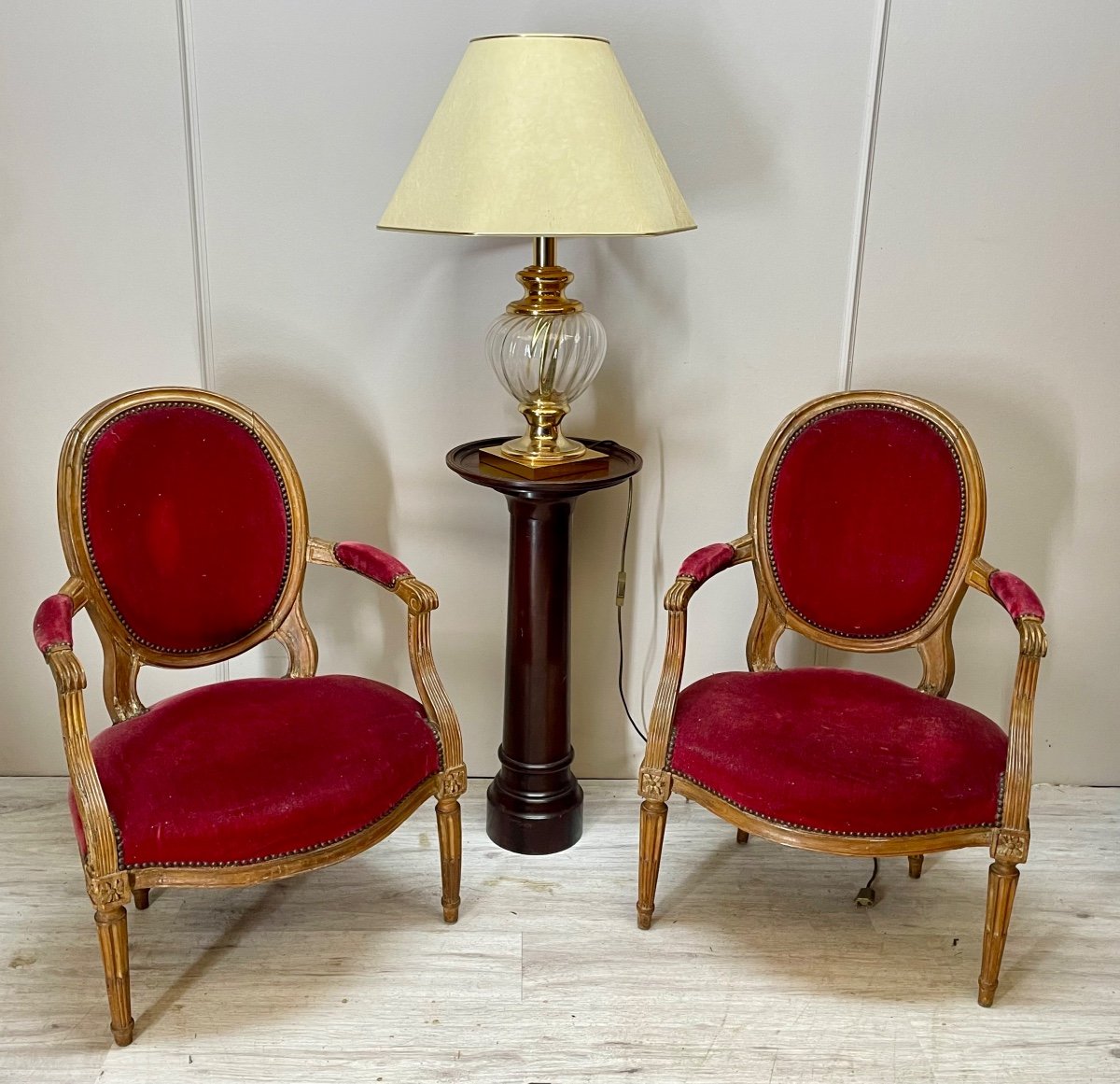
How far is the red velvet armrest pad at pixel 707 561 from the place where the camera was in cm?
215

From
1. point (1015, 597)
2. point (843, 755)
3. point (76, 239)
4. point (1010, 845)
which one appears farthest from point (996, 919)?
point (76, 239)

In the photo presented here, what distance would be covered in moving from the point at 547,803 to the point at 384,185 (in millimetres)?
1347

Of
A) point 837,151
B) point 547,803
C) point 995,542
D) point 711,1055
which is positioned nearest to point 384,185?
point 837,151

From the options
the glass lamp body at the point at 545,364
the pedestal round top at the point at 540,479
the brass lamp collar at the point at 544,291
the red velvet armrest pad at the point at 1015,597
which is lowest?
the red velvet armrest pad at the point at 1015,597

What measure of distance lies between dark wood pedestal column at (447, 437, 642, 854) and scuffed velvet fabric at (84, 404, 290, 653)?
40 cm

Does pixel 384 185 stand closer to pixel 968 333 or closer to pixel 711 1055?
pixel 968 333

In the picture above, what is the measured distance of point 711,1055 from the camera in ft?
6.09

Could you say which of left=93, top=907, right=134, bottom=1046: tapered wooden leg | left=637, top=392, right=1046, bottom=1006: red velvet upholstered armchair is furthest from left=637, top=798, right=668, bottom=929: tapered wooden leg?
left=93, top=907, right=134, bottom=1046: tapered wooden leg

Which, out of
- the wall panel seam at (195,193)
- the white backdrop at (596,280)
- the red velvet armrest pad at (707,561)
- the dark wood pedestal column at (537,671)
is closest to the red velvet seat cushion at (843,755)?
the red velvet armrest pad at (707,561)

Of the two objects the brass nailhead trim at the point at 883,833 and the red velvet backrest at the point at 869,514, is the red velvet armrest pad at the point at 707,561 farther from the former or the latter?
the brass nailhead trim at the point at 883,833

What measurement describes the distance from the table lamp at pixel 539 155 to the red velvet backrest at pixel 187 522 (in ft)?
1.72

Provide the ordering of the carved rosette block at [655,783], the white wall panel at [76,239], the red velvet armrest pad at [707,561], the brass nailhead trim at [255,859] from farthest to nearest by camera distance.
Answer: the white wall panel at [76,239], the red velvet armrest pad at [707,561], the carved rosette block at [655,783], the brass nailhead trim at [255,859]

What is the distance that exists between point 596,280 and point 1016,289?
0.91m

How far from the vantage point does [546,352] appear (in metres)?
2.11
